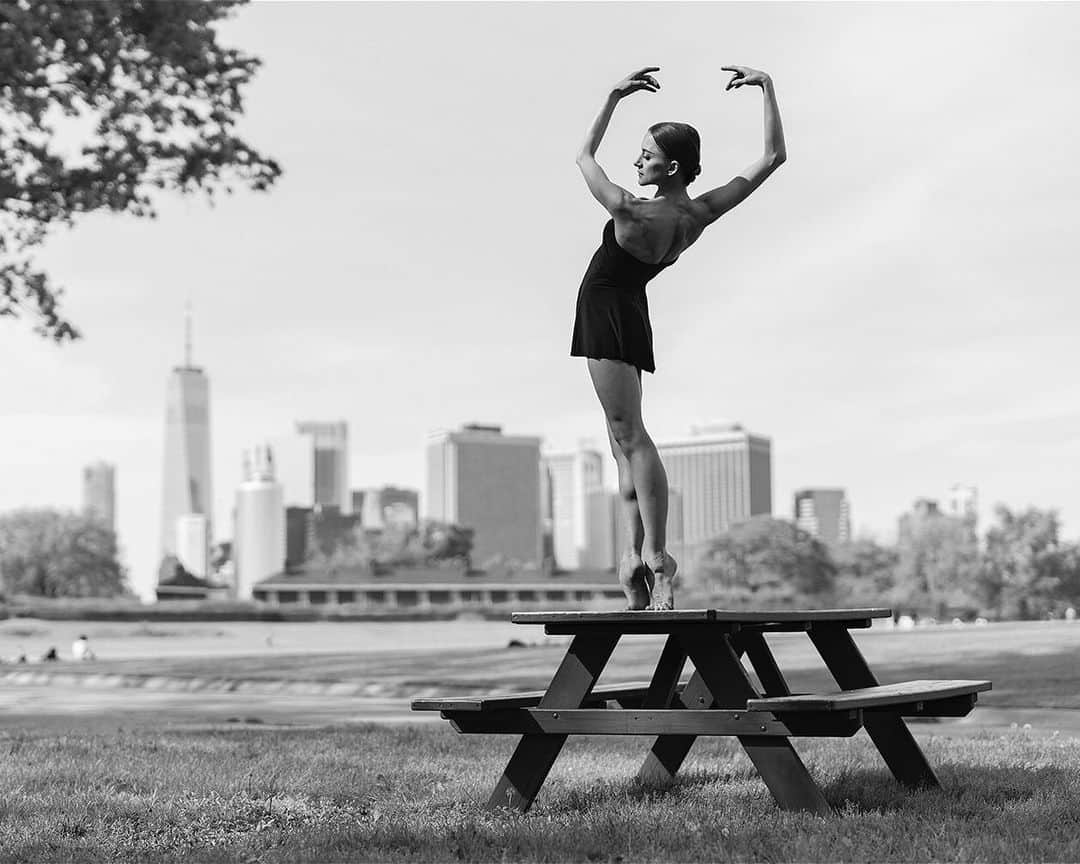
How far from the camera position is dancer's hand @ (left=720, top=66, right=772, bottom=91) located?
23.0ft

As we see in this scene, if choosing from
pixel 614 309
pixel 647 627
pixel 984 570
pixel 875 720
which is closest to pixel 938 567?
pixel 984 570

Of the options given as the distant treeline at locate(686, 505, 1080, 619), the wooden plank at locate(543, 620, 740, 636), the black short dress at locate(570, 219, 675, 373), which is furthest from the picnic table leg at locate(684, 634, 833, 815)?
the distant treeline at locate(686, 505, 1080, 619)

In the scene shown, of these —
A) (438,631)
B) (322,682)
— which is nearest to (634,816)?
(322,682)

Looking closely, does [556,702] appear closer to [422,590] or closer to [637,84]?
[637,84]

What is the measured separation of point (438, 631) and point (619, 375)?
6963 cm

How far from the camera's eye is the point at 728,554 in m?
120

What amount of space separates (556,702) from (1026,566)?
309 ft

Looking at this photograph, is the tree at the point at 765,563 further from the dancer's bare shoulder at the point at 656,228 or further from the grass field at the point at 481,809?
the dancer's bare shoulder at the point at 656,228

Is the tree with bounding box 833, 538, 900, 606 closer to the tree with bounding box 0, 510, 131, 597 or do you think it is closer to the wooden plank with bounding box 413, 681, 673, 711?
the tree with bounding box 0, 510, 131, 597

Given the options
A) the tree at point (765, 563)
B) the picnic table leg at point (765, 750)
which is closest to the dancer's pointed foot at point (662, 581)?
the picnic table leg at point (765, 750)

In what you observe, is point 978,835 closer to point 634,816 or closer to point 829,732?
point 829,732

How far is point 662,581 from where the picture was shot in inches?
259

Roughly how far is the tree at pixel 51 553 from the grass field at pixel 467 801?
326 ft

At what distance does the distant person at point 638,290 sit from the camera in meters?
6.58
